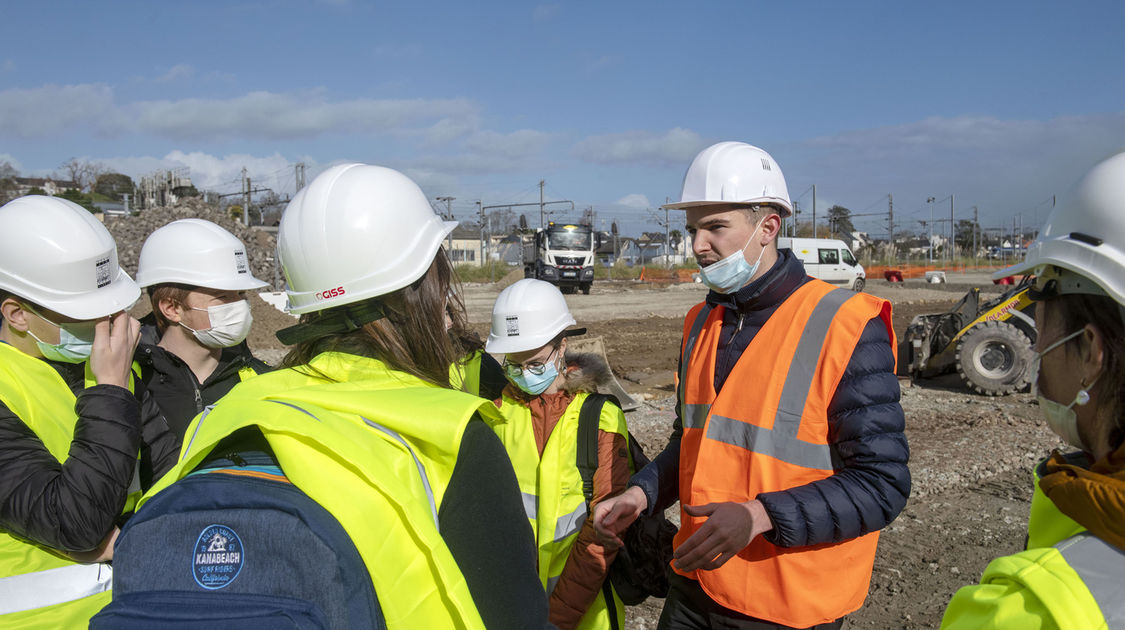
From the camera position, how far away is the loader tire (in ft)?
32.2

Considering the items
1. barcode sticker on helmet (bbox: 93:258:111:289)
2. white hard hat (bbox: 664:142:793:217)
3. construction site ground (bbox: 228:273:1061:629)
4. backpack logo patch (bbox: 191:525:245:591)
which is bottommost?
construction site ground (bbox: 228:273:1061:629)

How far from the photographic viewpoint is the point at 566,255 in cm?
3042

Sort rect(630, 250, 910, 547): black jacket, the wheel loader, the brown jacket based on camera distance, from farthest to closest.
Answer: the wheel loader
the brown jacket
rect(630, 250, 910, 547): black jacket

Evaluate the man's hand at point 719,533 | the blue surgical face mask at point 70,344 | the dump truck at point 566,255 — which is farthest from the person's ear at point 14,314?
the dump truck at point 566,255

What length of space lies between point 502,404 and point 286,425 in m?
2.13

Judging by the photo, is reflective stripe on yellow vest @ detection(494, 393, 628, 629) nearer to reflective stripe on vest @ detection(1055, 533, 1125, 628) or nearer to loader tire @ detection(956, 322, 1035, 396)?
reflective stripe on vest @ detection(1055, 533, 1125, 628)

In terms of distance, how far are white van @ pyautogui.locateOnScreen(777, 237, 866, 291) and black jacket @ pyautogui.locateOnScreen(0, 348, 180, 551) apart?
29052 millimetres

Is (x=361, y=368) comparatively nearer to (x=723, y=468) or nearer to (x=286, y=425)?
(x=286, y=425)

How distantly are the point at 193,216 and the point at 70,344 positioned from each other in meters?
28.2

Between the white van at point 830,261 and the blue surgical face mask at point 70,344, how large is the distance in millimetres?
28794

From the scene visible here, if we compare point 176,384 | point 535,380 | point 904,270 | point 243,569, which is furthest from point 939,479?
point 904,270

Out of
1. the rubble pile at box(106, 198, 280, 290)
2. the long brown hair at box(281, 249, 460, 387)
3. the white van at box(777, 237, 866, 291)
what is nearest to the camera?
the long brown hair at box(281, 249, 460, 387)

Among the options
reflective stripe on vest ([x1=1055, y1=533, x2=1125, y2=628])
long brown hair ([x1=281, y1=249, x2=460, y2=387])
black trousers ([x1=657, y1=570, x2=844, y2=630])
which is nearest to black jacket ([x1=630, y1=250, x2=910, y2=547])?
black trousers ([x1=657, y1=570, x2=844, y2=630])

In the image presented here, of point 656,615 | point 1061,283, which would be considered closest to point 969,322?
point 656,615
